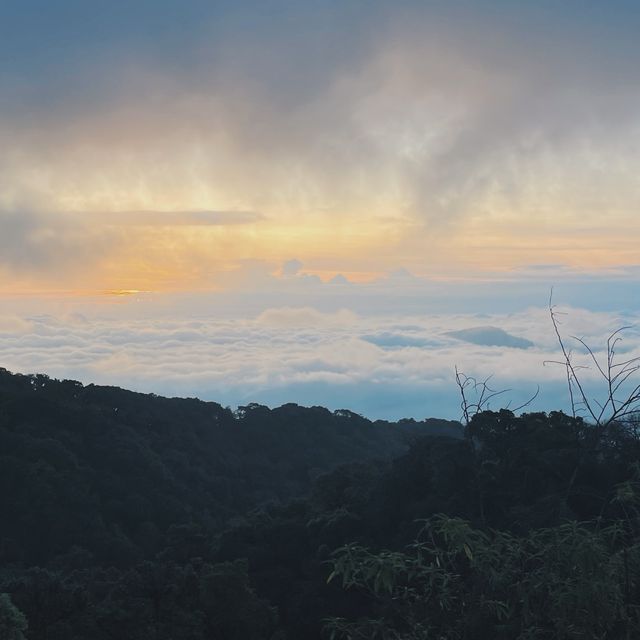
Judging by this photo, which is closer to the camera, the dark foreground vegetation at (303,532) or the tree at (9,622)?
the dark foreground vegetation at (303,532)

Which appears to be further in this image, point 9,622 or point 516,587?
point 9,622

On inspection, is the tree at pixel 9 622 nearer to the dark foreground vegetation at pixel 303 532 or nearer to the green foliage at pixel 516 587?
the dark foreground vegetation at pixel 303 532

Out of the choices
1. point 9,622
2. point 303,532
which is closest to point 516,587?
point 9,622

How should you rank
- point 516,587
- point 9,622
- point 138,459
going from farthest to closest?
point 138,459 < point 9,622 < point 516,587

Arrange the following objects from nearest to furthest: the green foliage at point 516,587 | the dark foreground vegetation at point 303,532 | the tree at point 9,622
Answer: the green foliage at point 516,587 < the dark foreground vegetation at point 303,532 < the tree at point 9,622

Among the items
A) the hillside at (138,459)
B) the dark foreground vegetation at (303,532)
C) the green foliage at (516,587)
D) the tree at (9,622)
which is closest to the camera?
the green foliage at (516,587)

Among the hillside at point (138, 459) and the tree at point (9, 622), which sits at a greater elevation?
the hillside at point (138, 459)

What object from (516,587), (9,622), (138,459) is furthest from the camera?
(138,459)

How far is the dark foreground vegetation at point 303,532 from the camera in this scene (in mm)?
4711

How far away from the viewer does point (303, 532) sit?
27.2 m

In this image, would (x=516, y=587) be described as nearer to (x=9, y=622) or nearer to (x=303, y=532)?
(x=9, y=622)

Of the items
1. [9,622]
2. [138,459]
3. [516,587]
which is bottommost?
[9,622]

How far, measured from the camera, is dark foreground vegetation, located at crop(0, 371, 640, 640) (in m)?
4.71

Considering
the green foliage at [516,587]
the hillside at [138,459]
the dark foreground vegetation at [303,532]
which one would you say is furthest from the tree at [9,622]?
the hillside at [138,459]
